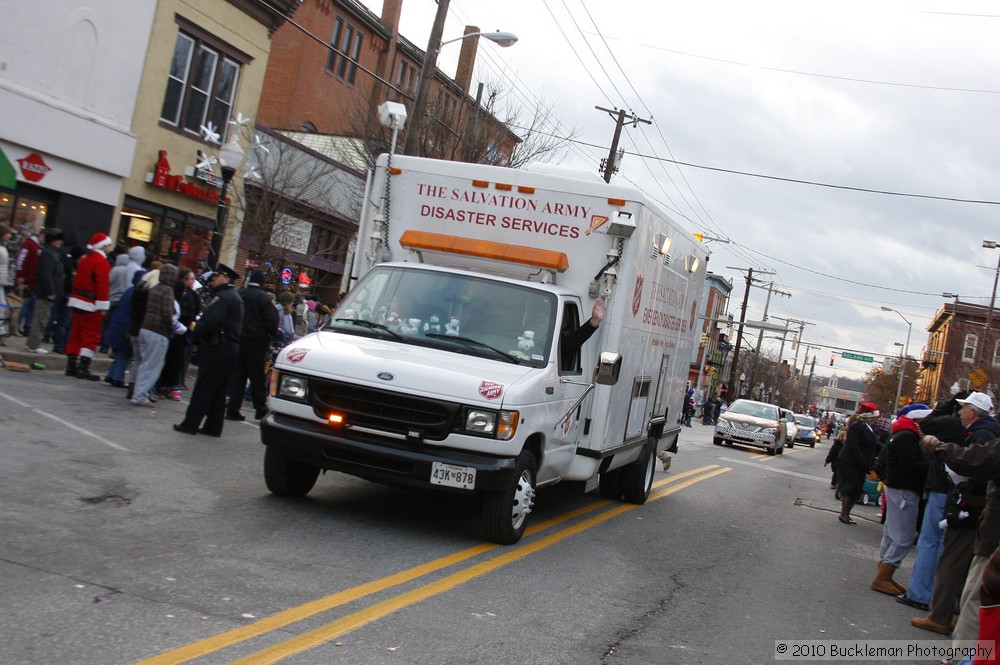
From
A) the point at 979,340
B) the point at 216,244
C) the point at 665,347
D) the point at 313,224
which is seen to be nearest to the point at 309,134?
the point at 313,224

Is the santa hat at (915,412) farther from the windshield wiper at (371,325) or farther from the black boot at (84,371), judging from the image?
the black boot at (84,371)

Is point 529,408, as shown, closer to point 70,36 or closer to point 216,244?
point 216,244

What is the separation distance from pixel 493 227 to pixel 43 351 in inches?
305

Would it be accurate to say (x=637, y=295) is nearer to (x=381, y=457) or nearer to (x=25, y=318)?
(x=381, y=457)

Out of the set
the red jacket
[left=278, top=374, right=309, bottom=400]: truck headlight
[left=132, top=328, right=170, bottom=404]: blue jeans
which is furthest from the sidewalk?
[left=278, top=374, right=309, bottom=400]: truck headlight

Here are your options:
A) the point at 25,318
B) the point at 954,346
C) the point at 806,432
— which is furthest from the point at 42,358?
the point at 954,346

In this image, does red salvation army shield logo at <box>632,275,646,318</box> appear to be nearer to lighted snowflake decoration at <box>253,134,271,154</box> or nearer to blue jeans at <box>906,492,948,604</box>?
blue jeans at <box>906,492,948,604</box>

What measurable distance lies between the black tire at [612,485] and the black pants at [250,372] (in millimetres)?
4411

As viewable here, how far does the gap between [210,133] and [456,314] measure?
16029 mm

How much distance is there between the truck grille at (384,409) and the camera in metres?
6.87

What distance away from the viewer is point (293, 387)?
7188 mm

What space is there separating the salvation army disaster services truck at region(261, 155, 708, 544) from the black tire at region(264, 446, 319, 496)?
1cm

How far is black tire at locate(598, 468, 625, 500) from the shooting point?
11.2 metres

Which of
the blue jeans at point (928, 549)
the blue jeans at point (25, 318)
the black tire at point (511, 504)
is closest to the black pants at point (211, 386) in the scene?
the black tire at point (511, 504)
